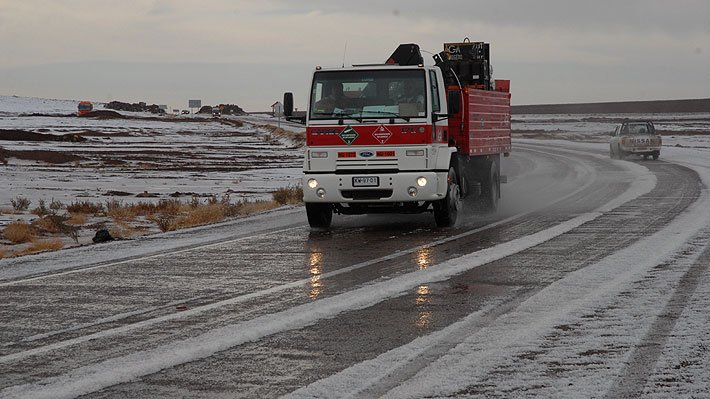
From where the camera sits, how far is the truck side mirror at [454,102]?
1523cm

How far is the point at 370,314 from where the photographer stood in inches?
323

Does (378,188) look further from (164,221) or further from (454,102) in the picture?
(164,221)

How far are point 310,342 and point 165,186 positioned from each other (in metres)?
24.9

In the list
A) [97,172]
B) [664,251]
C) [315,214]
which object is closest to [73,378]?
[664,251]

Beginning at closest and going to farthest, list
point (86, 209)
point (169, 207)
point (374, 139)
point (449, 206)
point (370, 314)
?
point (370, 314) < point (374, 139) < point (449, 206) < point (86, 209) < point (169, 207)

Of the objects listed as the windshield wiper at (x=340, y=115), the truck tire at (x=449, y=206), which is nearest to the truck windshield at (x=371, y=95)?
the windshield wiper at (x=340, y=115)

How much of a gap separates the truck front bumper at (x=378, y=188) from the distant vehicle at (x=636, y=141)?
3092 cm

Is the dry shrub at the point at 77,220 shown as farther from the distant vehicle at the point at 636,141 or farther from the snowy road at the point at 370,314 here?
the distant vehicle at the point at 636,141

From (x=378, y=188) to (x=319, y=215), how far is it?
1.38 metres

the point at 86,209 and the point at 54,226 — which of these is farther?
the point at 86,209

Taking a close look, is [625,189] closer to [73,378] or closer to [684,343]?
[684,343]

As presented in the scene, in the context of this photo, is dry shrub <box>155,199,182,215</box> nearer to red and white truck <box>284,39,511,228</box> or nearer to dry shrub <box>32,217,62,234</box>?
dry shrub <box>32,217,62,234</box>

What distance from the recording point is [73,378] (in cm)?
607

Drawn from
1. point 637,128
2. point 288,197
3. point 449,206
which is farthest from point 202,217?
point 637,128
